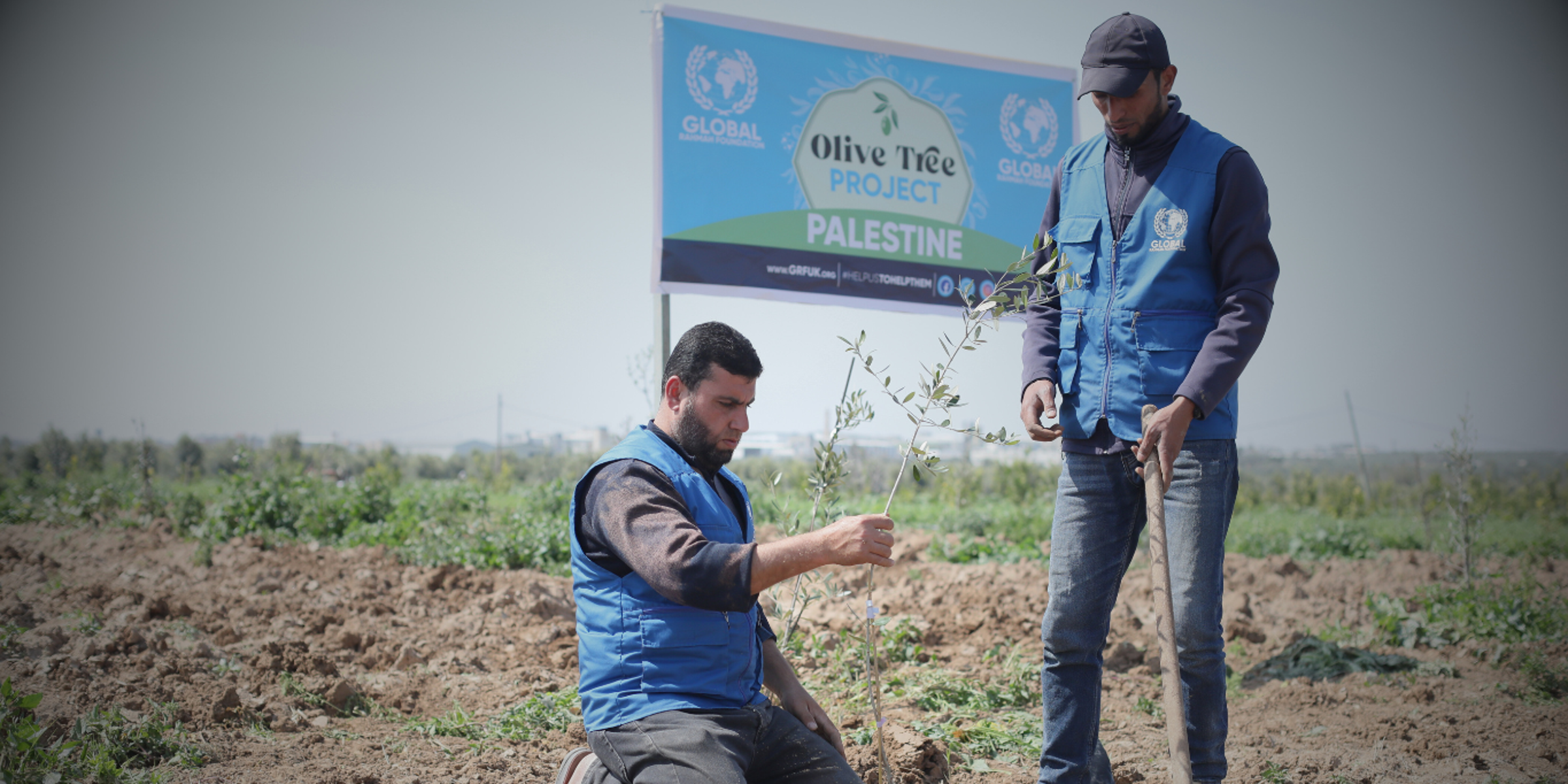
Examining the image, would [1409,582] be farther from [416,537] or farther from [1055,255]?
[416,537]

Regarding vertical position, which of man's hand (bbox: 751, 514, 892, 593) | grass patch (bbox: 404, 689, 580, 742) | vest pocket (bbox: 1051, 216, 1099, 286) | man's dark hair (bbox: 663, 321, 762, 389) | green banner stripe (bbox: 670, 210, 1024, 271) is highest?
green banner stripe (bbox: 670, 210, 1024, 271)

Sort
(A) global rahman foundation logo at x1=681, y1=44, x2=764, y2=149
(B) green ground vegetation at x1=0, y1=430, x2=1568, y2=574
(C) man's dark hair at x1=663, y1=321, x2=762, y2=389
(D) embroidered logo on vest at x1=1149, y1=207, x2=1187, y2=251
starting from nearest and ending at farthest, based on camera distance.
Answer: (C) man's dark hair at x1=663, y1=321, x2=762, y2=389, (D) embroidered logo on vest at x1=1149, y1=207, x2=1187, y2=251, (A) global rahman foundation logo at x1=681, y1=44, x2=764, y2=149, (B) green ground vegetation at x1=0, y1=430, x2=1568, y2=574

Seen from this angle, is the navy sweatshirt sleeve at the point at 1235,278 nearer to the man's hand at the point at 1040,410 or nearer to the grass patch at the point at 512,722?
the man's hand at the point at 1040,410

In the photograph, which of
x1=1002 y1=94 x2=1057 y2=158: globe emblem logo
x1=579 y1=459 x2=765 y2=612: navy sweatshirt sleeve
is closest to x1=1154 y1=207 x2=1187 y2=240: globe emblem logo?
x1=579 y1=459 x2=765 y2=612: navy sweatshirt sleeve

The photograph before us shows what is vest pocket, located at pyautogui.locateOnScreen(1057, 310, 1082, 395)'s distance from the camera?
2381mm

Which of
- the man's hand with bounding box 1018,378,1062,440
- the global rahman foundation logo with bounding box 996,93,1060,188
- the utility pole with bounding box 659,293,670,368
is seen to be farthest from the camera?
the global rahman foundation logo with bounding box 996,93,1060,188

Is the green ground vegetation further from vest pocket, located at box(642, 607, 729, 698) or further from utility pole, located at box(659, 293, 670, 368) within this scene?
utility pole, located at box(659, 293, 670, 368)

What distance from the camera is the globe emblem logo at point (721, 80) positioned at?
476 centimetres

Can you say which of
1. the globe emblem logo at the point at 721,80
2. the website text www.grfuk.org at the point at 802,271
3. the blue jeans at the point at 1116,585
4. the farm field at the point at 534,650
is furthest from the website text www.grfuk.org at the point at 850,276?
the blue jeans at the point at 1116,585

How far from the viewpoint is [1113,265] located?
2324 millimetres

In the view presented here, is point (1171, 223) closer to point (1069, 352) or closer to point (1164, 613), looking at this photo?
point (1069, 352)

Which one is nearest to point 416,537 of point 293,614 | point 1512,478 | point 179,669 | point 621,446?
point 293,614

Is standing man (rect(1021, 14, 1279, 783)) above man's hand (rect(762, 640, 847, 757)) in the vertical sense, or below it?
above

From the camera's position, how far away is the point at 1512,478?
19.3m
